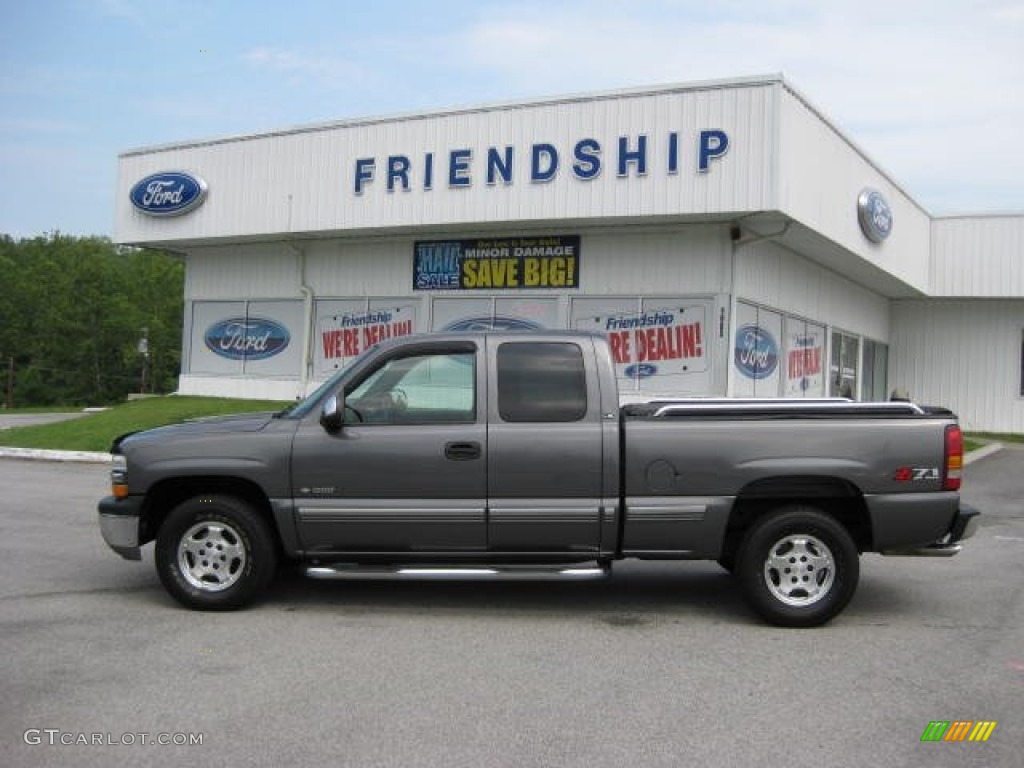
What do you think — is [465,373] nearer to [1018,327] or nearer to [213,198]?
[213,198]

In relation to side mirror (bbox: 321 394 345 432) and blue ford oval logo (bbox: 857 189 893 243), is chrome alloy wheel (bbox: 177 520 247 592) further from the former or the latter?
blue ford oval logo (bbox: 857 189 893 243)

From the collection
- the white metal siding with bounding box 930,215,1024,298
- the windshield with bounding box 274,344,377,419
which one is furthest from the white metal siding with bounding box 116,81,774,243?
the white metal siding with bounding box 930,215,1024,298

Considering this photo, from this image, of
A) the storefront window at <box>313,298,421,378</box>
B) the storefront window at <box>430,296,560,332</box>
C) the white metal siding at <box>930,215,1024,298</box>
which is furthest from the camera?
the white metal siding at <box>930,215,1024,298</box>

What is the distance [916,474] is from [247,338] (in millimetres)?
18431

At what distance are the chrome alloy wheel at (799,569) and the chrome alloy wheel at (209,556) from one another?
3538 millimetres

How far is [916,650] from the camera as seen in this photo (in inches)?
232

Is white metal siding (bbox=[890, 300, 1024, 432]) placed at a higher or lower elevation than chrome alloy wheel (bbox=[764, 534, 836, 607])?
higher

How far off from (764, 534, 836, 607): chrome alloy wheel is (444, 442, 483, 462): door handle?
2019mm

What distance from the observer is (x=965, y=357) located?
28188 millimetres

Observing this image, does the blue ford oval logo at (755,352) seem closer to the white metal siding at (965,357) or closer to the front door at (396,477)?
the white metal siding at (965,357)

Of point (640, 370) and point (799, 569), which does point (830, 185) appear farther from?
point (799, 569)

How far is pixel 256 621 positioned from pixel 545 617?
1.90 meters

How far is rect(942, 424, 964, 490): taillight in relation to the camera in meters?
6.22

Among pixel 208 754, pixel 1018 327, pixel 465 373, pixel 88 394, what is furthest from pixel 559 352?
pixel 88 394
